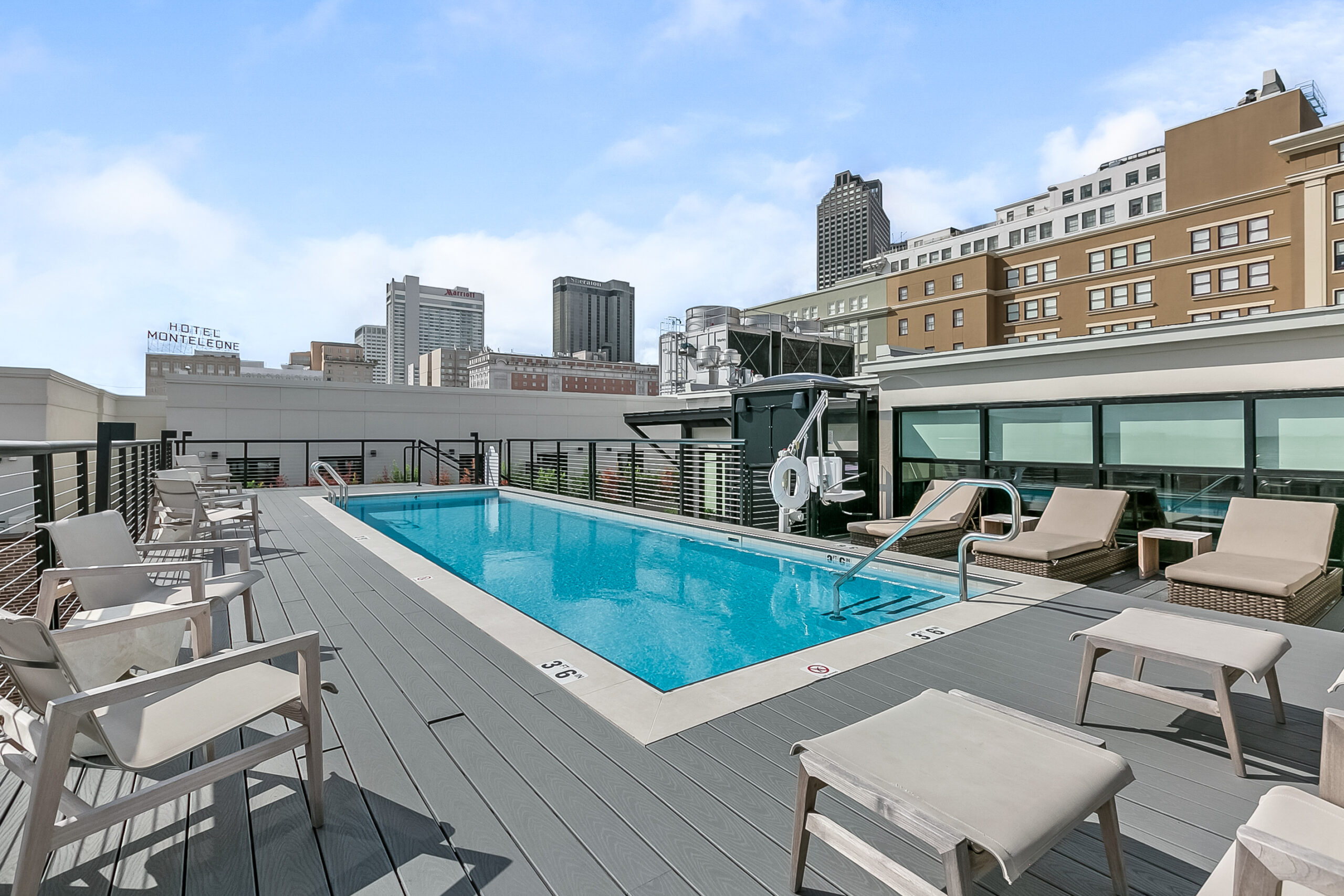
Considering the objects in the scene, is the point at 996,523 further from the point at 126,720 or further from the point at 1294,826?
the point at 126,720

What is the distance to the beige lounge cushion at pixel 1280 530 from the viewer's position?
4.71 meters

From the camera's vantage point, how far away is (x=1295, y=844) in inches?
42.4

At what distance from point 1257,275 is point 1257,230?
2.11m

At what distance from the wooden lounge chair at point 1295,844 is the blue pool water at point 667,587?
7.30 feet

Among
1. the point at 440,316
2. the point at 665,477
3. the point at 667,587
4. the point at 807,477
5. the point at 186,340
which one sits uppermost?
the point at 440,316

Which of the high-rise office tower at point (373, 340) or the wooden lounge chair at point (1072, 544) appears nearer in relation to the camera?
the wooden lounge chair at point (1072, 544)

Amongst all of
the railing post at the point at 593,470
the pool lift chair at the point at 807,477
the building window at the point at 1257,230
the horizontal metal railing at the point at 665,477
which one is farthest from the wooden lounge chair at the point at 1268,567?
the building window at the point at 1257,230

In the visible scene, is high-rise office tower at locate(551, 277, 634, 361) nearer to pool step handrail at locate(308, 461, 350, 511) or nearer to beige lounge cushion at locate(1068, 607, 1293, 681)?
pool step handrail at locate(308, 461, 350, 511)

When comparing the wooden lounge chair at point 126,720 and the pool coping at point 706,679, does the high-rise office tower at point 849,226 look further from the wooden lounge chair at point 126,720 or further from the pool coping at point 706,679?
the wooden lounge chair at point 126,720

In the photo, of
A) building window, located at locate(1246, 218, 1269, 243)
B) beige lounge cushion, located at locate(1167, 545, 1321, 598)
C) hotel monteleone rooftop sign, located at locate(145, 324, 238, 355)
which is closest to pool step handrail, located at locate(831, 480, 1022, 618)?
beige lounge cushion, located at locate(1167, 545, 1321, 598)

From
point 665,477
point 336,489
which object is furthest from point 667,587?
point 336,489

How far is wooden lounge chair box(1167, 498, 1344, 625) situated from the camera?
4203mm

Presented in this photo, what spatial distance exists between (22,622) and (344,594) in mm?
3407

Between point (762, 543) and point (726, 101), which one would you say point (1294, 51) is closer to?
point (726, 101)
